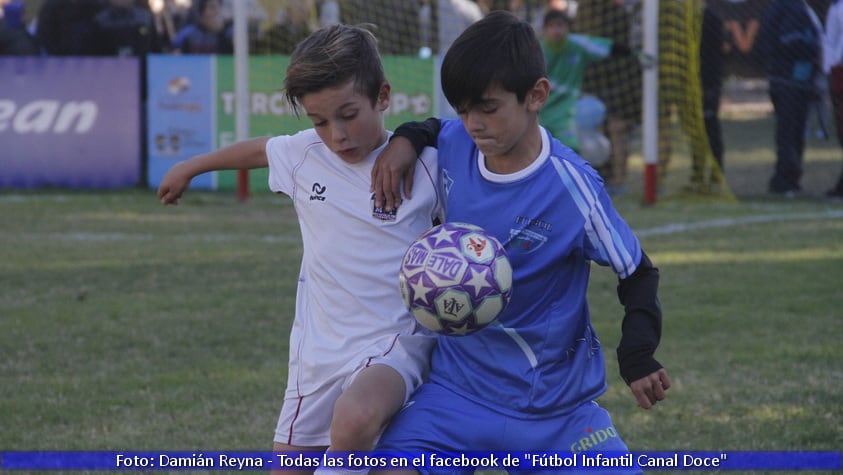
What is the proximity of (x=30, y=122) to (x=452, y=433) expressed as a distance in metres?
10.7

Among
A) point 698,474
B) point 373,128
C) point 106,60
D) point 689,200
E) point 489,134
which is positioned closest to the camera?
point 489,134

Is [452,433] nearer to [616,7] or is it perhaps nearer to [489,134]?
[489,134]

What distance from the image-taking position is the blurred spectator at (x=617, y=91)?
43.8 ft

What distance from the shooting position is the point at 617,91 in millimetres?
13445

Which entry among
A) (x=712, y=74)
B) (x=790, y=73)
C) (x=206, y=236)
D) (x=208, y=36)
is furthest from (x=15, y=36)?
(x=790, y=73)

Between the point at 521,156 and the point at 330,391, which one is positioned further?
the point at 330,391

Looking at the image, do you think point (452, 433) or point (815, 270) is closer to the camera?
point (452, 433)

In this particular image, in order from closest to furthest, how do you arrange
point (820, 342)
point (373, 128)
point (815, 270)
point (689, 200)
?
point (373, 128), point (820, 342), point (815, 270), point (689, 200)

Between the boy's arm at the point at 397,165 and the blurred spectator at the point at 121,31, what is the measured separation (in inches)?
423

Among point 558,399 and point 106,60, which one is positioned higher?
point 558,399

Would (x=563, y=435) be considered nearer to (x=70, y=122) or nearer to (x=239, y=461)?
(x=239, y=461)

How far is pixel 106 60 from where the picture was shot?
13219mm

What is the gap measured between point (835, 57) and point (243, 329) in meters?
8.40

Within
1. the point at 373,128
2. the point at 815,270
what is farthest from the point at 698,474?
the point at 815,270
